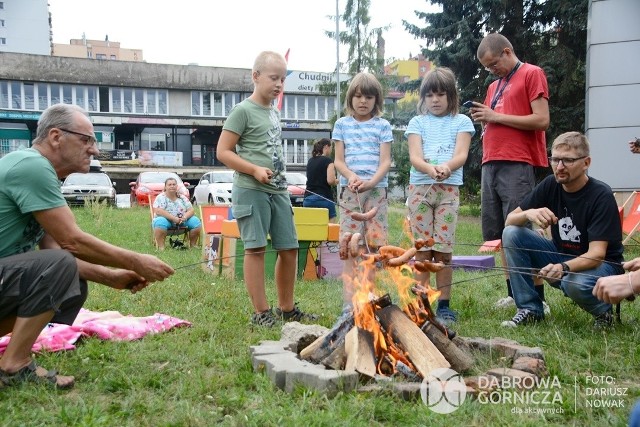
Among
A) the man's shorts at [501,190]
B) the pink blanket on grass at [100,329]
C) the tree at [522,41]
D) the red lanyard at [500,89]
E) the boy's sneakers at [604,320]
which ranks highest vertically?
the tree at [522,41]

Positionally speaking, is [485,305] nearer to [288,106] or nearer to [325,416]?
[325,416]

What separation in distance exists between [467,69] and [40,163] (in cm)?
1403

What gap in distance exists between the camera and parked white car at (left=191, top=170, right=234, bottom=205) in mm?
21328

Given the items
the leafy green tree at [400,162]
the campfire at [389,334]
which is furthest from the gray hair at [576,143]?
the leafy green tree at [400,162]

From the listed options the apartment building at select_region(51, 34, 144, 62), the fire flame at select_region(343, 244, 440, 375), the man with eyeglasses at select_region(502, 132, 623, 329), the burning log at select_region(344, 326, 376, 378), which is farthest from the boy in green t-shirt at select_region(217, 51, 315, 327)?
the apartment building at select_region(51, 34, 144, 62)

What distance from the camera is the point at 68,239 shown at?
3051 millimetres

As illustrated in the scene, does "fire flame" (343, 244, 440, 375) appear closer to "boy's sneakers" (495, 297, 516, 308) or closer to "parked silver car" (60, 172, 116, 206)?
"boy's sneakers" (495, 297, 516, 308)

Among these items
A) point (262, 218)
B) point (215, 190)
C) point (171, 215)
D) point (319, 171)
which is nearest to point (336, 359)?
point (262, 218)

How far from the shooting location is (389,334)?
3.19m

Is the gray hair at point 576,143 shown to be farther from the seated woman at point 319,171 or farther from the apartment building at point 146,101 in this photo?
the apartment building at point 146,101

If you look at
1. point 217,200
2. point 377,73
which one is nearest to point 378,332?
point 217,200

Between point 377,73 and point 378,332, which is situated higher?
point 377,73

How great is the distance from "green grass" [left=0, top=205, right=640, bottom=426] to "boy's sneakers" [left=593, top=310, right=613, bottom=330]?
71 mm

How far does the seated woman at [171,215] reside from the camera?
9852 mm
